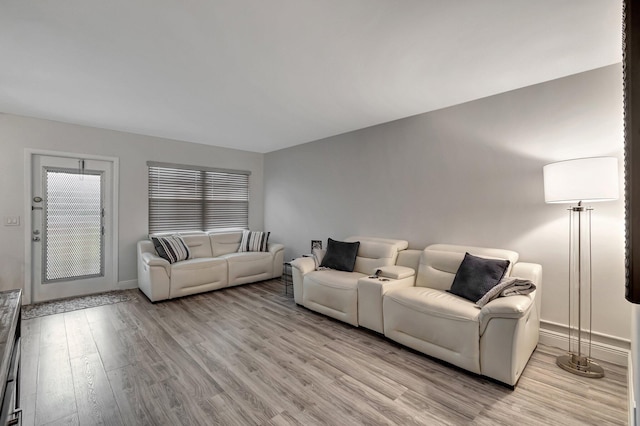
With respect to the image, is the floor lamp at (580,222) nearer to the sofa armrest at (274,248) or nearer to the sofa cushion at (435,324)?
the sofa cushion at (435,324)

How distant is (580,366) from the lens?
2.31 metres

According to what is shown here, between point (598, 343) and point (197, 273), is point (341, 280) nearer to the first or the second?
point (197, 273)

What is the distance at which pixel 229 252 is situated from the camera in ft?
17.0

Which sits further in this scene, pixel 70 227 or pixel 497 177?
pixel 70 227

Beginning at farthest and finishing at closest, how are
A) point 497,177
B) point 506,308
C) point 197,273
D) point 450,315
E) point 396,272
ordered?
point 197,273, point 396,272, point 497,177, point 450,315, point 506,308

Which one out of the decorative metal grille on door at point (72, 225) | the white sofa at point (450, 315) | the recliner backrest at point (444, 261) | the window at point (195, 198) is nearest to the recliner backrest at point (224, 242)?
the window at point (195, 198)

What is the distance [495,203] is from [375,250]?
4.70 feet

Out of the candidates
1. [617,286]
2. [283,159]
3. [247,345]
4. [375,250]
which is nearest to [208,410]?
[247,345]

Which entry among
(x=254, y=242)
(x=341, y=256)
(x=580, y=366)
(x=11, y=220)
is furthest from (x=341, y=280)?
(x=11, y=220)

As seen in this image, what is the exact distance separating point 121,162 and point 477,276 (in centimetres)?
509

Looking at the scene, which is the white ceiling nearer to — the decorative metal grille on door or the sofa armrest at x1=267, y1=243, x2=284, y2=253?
the decorative metal grille on door

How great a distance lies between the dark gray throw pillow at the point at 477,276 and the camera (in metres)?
2.48

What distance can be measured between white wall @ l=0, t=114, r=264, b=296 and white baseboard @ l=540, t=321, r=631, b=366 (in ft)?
16.3

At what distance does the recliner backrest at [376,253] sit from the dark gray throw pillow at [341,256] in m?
0.08
